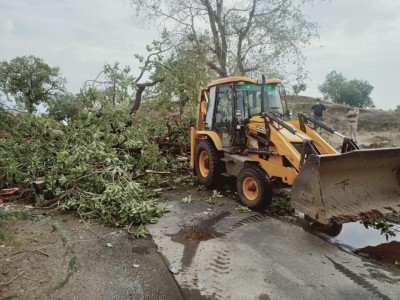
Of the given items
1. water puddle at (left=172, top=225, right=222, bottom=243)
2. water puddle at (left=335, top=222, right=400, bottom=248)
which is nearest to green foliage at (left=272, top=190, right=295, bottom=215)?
water puddle at (left=335, top=222, right=400, bottom=248)

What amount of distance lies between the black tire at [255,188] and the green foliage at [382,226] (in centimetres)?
157

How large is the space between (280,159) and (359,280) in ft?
8.59

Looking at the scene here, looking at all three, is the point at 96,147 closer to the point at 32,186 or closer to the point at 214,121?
the point at 32,186

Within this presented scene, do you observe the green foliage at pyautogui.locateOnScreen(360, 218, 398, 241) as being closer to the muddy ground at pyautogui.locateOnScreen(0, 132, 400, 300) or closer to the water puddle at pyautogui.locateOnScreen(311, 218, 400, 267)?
the water puddle at pyautogui.locateOnScreen(311, 218, 400, 267)

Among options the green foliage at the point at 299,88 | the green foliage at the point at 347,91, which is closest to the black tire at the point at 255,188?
the green foliage at the point at 299,88

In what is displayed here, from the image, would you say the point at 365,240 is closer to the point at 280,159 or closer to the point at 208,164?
the point at 280,159

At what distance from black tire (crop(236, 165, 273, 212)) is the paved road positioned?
0.76ft

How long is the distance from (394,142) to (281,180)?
37.8 feet

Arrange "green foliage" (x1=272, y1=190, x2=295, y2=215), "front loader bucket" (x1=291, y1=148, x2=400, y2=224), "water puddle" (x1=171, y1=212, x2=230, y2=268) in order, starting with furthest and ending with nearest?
"green foliage" (x1=272, y1=190, x2=295, y2=215)
"front loader bucket" (x1=291, y1=148, x2=400, y2=224)
"water puddle" (x1=171, y1=212, x2=230, y2=268)

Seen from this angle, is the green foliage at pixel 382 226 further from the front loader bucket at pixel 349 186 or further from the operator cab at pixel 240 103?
the operator cab at pixel 240 103

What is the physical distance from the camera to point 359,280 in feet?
12.3

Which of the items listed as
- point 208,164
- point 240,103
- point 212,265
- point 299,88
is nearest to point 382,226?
point 212,265

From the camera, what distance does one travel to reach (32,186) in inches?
258

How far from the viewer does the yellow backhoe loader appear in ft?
15.9
